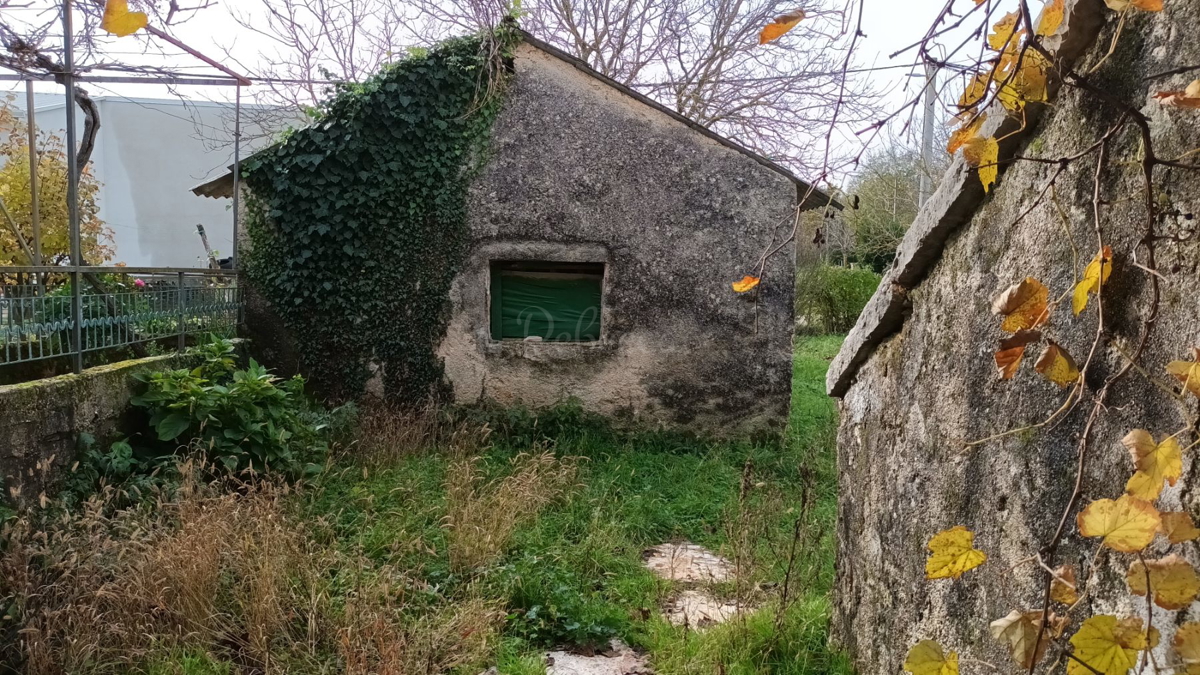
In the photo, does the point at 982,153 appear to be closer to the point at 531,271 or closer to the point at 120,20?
the point at 120,20

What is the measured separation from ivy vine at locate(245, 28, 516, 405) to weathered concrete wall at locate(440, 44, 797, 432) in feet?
0.83

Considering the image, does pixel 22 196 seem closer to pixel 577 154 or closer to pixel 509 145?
pixel 509 145

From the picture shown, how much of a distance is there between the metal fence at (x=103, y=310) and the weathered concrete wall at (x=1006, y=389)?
179 inches

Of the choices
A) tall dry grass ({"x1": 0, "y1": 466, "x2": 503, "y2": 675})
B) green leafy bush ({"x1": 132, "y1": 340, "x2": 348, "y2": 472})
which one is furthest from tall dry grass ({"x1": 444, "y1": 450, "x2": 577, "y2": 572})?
green leafy bush ({"x1": 132, "y1": 340, "x2": 348, "y2": 472})

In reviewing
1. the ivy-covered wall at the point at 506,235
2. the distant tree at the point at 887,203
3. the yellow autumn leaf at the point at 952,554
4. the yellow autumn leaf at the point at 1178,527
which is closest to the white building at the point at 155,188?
the ivy-covered wall at the point at 506,235

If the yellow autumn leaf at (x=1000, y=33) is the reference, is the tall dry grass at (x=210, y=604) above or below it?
below

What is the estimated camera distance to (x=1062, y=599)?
56.6 inches

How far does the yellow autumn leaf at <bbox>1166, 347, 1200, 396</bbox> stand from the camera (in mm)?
1274

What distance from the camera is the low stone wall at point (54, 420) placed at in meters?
4.25

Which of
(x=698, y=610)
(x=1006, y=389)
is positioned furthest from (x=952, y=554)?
(x=698, y=610)

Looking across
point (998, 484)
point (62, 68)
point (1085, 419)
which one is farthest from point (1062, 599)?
point (62, 68)

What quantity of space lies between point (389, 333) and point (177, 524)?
3526 millimetres

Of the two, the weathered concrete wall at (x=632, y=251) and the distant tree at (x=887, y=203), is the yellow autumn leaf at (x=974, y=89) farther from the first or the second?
the distant tree at (x=887, y=203)

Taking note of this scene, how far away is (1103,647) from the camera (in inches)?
50.0
